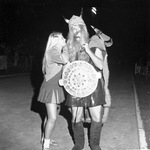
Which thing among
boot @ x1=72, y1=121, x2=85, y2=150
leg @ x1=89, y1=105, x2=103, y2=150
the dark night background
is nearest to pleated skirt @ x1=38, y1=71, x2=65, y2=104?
boot @ x1=72, y1=121, x2=85, y2=150

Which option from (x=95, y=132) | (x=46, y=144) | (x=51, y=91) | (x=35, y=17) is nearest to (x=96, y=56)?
(x=51, y=91)

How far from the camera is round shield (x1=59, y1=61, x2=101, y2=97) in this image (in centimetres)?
329

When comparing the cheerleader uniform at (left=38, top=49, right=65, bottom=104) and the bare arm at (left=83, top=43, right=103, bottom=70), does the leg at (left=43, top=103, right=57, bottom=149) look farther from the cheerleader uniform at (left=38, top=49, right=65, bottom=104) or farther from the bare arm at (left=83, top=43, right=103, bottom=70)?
the bare arm at (left=83, top=43, right=103, bottom=70)

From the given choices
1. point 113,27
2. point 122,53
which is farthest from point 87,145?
point 122,53

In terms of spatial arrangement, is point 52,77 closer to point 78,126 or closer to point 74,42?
point 74,42

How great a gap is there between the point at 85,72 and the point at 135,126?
286cm

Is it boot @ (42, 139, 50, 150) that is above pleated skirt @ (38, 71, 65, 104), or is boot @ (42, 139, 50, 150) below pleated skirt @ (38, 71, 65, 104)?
below

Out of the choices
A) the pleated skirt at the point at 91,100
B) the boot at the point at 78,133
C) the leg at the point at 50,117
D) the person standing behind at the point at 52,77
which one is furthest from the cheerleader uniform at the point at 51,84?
the boot at the point at 78,133

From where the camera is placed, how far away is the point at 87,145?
4.27 metres

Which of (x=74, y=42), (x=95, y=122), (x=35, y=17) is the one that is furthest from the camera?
(x=35, y=17)

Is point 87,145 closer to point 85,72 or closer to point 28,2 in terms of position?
point 85,72

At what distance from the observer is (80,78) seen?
10.9 ft

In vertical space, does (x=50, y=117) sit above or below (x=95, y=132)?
above

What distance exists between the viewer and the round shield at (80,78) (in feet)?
10.8
